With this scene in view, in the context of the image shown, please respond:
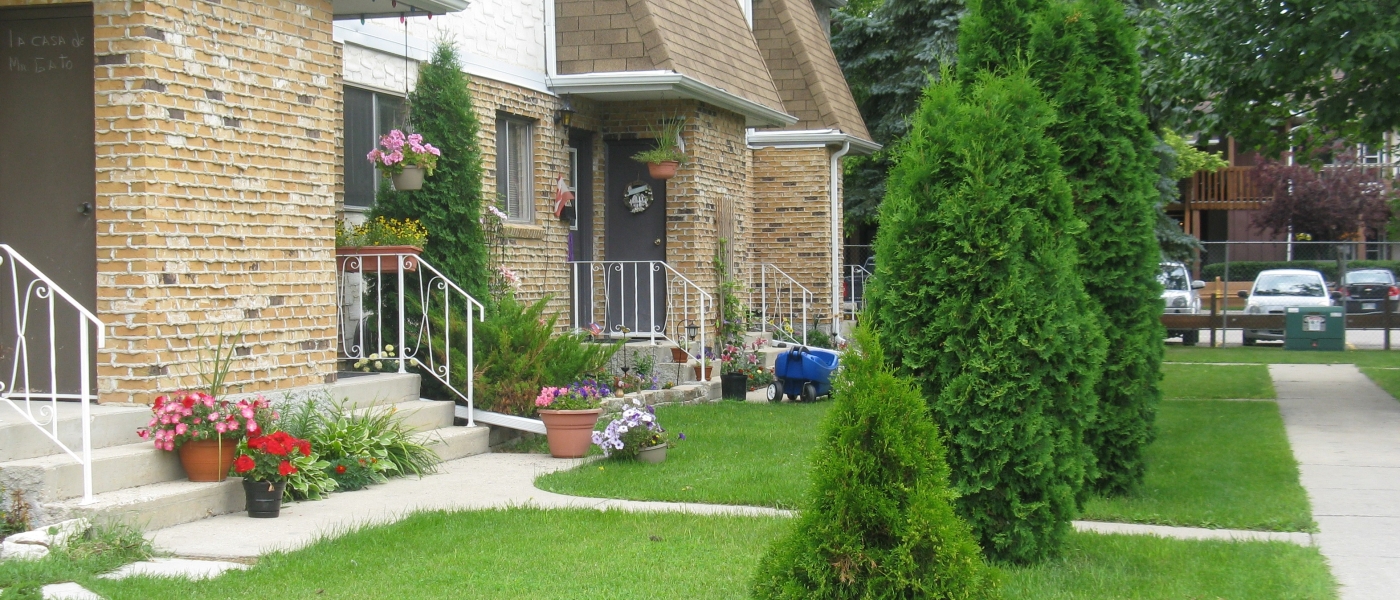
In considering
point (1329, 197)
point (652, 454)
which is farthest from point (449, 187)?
point (1329, 197)

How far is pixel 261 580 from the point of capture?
5375 millimetres

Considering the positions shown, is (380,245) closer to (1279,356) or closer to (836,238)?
(836,238)

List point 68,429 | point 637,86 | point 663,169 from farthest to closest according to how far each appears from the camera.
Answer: point 663,169 < point 637,86 < point 68,429

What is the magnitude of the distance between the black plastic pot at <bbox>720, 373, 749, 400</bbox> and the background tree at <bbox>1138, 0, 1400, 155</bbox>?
5.70m

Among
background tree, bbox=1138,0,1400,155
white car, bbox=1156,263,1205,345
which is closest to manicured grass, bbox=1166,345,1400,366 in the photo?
white car, bbox=1156,263,1205,345

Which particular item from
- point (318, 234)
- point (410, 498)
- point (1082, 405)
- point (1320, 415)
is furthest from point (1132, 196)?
point (1320, 415)

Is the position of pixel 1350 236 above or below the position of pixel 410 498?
above

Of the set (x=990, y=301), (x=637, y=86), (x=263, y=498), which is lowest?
(x=263, y=498)

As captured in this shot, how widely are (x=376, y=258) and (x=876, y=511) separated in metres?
5.93

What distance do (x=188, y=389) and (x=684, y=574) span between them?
338 centimetres

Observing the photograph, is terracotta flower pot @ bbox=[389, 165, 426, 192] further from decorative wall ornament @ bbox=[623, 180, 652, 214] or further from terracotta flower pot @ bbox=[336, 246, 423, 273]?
decorative wall ornament @ bbox=[623, 180, 652, 214]

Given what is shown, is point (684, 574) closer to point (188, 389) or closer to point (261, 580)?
point (261, 580)

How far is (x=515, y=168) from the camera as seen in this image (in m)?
12.8

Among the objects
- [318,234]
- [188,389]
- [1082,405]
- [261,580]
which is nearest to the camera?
[261,580]
